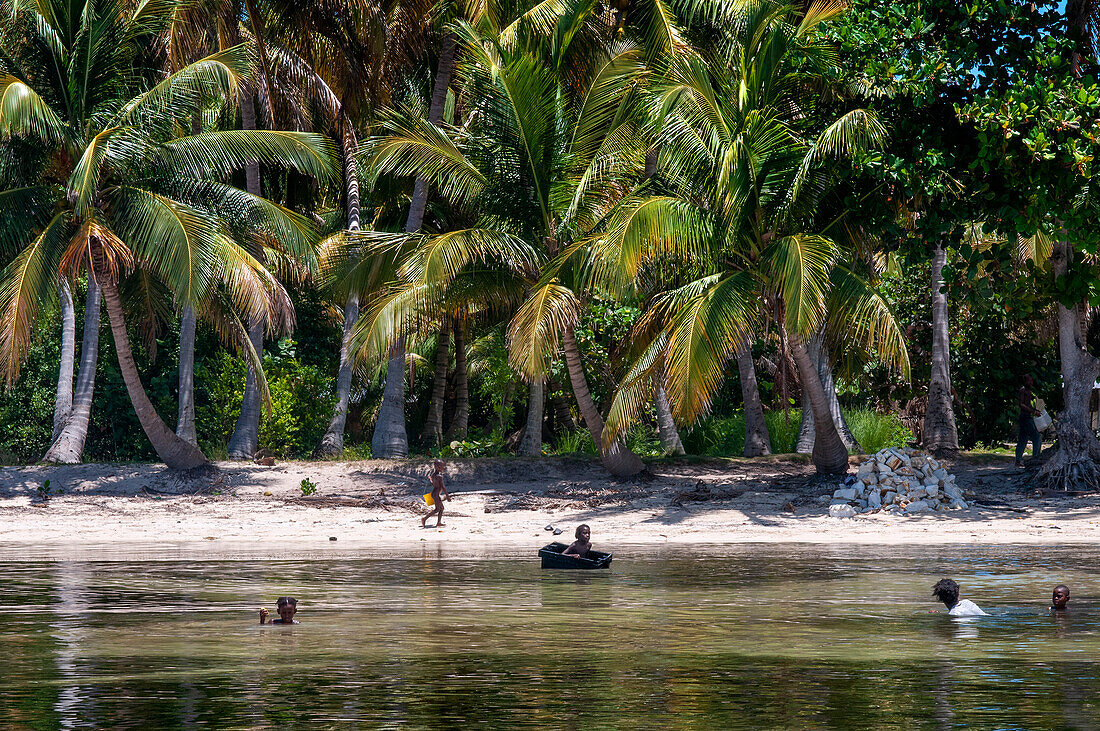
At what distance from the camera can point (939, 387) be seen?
2411cm

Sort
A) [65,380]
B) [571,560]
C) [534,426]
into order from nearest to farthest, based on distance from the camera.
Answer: [571,560] < [65,380] < [534,426]

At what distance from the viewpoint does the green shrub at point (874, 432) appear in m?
24.7

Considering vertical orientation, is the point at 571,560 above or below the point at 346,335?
below

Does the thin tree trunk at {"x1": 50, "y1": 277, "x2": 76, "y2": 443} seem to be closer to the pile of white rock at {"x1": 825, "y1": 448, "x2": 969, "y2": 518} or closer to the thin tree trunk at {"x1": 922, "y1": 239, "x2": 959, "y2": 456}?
the pile of white rock at {"x1": 825, "y1": 448, "x2": 969, "y2": 518}

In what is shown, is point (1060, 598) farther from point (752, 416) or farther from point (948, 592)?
point (752, 416)

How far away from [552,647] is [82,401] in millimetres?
17273

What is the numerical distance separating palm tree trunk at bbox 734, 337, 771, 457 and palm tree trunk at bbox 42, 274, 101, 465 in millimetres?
12437

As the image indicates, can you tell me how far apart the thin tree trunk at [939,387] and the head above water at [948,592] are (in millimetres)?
13687

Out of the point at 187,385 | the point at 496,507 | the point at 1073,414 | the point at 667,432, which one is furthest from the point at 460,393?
the point at 1073,414

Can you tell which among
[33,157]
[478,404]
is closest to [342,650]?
[33,157]

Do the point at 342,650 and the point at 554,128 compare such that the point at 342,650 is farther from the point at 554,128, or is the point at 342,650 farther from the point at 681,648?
the point at 554,128

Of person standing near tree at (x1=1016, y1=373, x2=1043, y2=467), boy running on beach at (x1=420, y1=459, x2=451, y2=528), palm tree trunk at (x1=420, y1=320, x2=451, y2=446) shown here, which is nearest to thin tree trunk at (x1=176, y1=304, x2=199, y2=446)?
palm tree trunk at (x1=420, y1=320, x2=451, y2=446)

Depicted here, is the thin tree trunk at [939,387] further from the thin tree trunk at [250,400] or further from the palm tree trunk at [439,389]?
the thin tree trunk at [250,400]

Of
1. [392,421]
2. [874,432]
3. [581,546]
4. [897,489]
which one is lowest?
[581,546]
